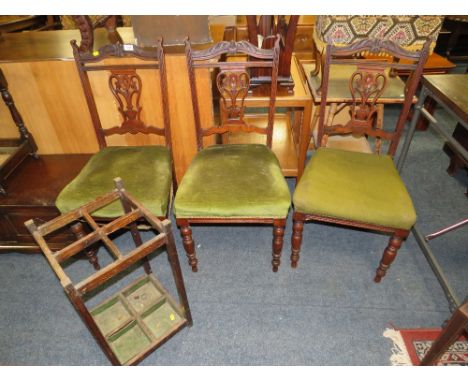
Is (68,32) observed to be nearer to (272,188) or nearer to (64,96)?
(64,96)

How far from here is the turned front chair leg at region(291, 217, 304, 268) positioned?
1.57 metres

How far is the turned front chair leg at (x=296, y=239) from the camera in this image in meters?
1.57

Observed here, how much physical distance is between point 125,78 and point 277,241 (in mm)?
1116

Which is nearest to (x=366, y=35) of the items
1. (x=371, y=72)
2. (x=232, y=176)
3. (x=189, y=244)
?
(x=371, y=72)

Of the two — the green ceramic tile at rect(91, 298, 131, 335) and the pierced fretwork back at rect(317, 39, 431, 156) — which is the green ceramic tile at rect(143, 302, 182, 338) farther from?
the pierced fretwork back at rect(317, 39, 431, 156)

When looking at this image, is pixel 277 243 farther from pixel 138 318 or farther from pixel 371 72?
pixel 371 72

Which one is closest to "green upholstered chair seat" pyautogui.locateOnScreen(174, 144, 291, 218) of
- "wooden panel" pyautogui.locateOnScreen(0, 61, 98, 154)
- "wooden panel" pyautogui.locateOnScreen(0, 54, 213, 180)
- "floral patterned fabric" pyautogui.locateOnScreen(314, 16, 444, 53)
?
"wooden panel" pyautogui.locateOnScreen(0, 54, 213, 180)

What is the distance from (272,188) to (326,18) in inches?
55.1

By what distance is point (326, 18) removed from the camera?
2172mm

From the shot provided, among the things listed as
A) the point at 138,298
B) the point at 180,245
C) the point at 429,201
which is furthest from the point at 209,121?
the point at 429,201

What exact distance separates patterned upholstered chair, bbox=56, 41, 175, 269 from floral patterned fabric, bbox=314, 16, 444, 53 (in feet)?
3.72

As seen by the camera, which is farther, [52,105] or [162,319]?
[52,105]

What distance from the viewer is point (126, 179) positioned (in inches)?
61.7

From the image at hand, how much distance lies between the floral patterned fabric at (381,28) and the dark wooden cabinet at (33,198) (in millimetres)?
1748
